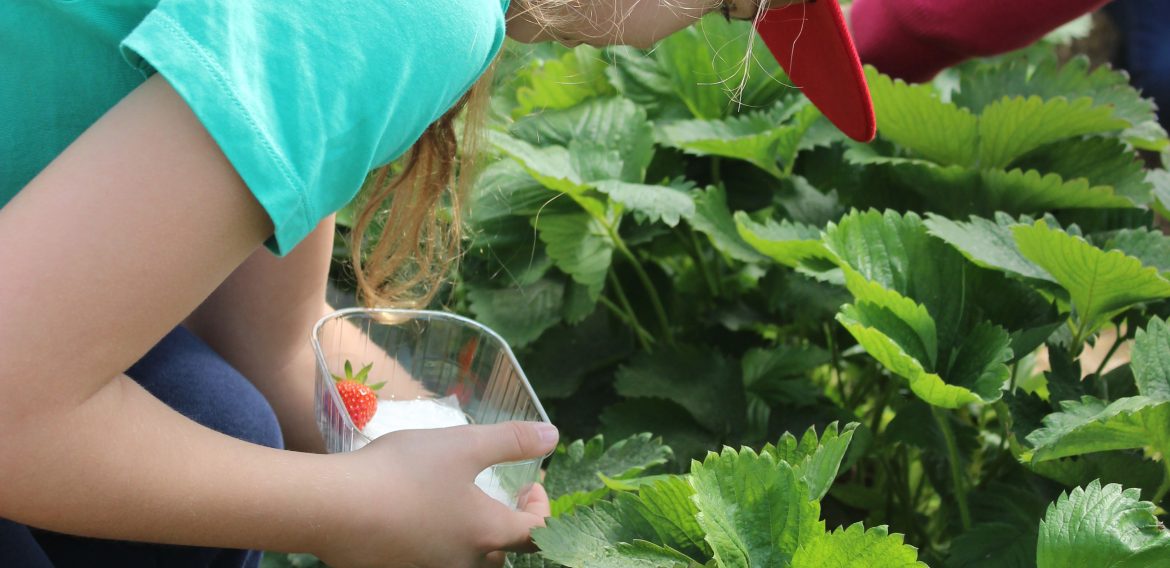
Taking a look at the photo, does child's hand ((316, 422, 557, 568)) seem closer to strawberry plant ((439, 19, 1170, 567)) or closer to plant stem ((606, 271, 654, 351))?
strawberry plant ((439, 19, 1170, 567))

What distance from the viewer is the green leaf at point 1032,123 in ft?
4.09

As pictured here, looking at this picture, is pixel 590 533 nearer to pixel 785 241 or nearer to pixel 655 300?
pixel 785 241

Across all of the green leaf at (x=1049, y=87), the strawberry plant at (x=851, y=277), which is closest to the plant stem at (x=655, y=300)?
the strawberry plant at (x=851, y=277)

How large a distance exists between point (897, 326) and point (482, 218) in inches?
21.4

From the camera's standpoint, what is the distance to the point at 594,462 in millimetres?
1062

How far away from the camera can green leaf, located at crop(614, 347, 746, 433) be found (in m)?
1.27

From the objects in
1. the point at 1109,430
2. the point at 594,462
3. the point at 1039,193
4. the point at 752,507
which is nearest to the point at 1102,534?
the point at 1109,430

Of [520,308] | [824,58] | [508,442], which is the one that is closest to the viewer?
[508,442]

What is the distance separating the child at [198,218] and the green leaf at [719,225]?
0.35 m

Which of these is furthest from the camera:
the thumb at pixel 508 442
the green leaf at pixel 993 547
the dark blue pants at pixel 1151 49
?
the dark blue pants at pixel 1151 49

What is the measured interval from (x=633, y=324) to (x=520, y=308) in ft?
0.52

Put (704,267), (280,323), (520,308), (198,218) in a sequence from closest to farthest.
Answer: (198,218)
(280,323)
(520,308)
(704,267)

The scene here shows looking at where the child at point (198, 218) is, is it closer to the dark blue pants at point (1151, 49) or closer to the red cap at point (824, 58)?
the red cap at point (824, 58)

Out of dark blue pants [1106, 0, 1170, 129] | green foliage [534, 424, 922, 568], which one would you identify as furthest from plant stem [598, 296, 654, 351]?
dark blue pants [1106, 0, 1170, 129]
